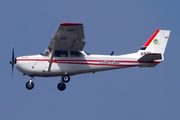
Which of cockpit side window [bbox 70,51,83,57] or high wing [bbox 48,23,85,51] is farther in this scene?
cockpit side window [bbox 70,51,83,57]

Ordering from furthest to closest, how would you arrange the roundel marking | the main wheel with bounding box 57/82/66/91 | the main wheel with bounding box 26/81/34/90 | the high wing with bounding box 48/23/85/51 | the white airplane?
1. the roundel marking
2. the main wheel with bounding box 57/82/66/91
3. the main wheel with bounding box 26/81/34/90
4. the white airplane
5. the high wing with bounding box 48/23/85/51

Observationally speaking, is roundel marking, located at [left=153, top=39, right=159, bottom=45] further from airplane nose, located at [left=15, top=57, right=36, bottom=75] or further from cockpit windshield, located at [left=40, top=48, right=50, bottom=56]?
airplane nose, located at [left=15, top=57, right=36, bottom=75]

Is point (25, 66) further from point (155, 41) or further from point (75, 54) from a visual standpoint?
point (155, 41)

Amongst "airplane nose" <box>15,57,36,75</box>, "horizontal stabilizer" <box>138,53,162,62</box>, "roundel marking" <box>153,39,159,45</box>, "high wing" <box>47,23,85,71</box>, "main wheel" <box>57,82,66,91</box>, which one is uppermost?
"roundel marking" <box>153,39,159,45</box>

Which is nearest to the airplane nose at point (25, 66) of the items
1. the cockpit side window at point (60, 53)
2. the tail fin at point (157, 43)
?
the cockpit side window at point (60, 53)

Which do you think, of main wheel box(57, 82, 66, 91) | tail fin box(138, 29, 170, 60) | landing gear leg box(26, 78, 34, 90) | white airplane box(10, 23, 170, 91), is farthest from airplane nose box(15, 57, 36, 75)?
tail fin box(138, 29, 170, 60)

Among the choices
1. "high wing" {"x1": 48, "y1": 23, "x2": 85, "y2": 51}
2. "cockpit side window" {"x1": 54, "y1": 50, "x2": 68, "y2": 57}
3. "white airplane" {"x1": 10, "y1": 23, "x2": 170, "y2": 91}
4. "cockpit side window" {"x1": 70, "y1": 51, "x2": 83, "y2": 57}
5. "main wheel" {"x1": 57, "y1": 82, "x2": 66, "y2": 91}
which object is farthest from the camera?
"main wheel" {"x1": 57, "y1": 82, "x2": 66, "y2": 91}

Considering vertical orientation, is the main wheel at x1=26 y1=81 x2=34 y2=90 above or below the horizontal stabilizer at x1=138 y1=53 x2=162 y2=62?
below

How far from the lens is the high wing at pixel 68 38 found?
69.7 ft

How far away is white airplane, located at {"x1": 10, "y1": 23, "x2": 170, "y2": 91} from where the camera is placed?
917 inches

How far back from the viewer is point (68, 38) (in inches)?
886

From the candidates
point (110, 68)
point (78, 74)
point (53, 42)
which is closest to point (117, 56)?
point (110, 68)

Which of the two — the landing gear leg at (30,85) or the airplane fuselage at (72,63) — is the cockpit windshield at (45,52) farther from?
the landing gear leg at (30,85)

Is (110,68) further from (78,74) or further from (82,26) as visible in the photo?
(82,26)
